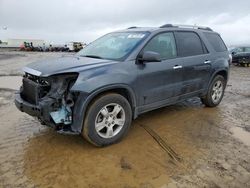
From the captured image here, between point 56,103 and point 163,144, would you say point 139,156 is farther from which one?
point 56,103

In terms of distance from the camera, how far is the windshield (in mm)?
4812

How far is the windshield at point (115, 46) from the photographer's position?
4812 millimetres

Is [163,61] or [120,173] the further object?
[163,61]

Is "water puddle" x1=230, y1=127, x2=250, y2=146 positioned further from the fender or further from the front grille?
the front grille

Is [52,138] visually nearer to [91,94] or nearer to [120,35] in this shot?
[91,94]

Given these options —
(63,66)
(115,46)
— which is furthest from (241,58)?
(63,66)

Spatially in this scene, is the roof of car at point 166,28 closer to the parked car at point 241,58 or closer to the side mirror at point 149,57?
the side mirror at point 149,57

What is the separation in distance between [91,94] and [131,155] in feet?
3.52

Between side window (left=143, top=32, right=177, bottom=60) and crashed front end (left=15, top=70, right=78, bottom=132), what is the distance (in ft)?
5.24

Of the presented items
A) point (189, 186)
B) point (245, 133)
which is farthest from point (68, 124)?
point (245, 133)

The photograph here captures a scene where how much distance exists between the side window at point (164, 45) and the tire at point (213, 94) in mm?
1729

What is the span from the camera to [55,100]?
3.99 meters

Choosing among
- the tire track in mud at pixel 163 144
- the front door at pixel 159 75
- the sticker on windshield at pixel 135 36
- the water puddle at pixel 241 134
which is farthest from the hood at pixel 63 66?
the water puddle at pixel 241 134

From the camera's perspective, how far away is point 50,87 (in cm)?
412
